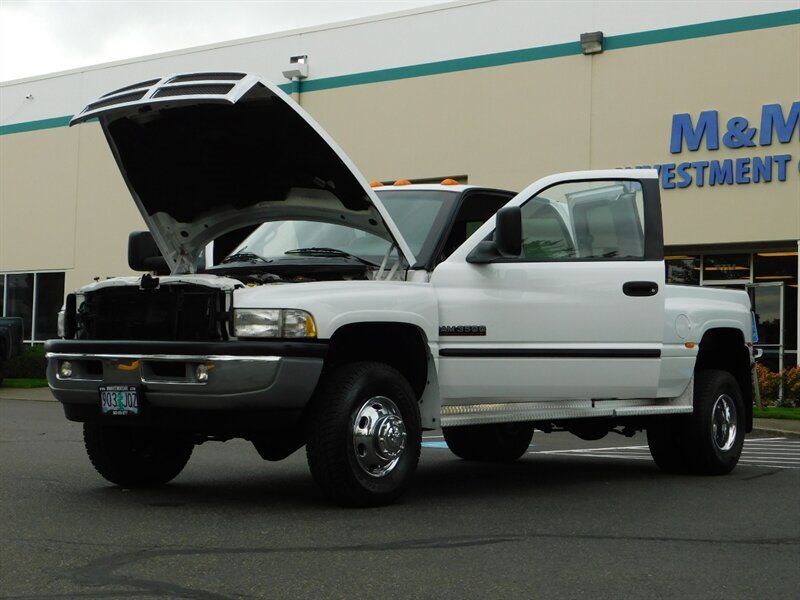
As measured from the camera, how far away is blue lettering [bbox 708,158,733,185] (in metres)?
23.5

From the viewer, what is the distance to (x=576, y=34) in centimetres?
2547

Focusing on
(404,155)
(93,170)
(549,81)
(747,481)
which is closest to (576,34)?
(549,81)

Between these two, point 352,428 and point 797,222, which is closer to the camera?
point 352,428

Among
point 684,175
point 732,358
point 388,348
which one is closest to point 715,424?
point 732,358

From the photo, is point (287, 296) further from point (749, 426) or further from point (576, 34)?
point (576, 34)

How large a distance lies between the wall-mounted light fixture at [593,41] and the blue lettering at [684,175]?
9.65ft


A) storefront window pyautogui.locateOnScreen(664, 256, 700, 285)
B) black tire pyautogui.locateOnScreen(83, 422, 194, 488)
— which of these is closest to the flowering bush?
storefront window pyautogui.locateOnScreen(664, 256, 700, 285)

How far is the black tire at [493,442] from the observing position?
10.5 metres

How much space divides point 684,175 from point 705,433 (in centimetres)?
1522

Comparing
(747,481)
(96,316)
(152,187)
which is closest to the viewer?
(96,316)

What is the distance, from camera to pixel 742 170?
76.6 ft

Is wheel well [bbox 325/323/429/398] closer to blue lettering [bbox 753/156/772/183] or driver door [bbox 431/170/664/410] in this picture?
driver door [bbox 431/170/664/410]

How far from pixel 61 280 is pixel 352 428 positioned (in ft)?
97.3

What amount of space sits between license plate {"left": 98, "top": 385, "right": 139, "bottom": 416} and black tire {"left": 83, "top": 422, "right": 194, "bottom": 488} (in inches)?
20.8
